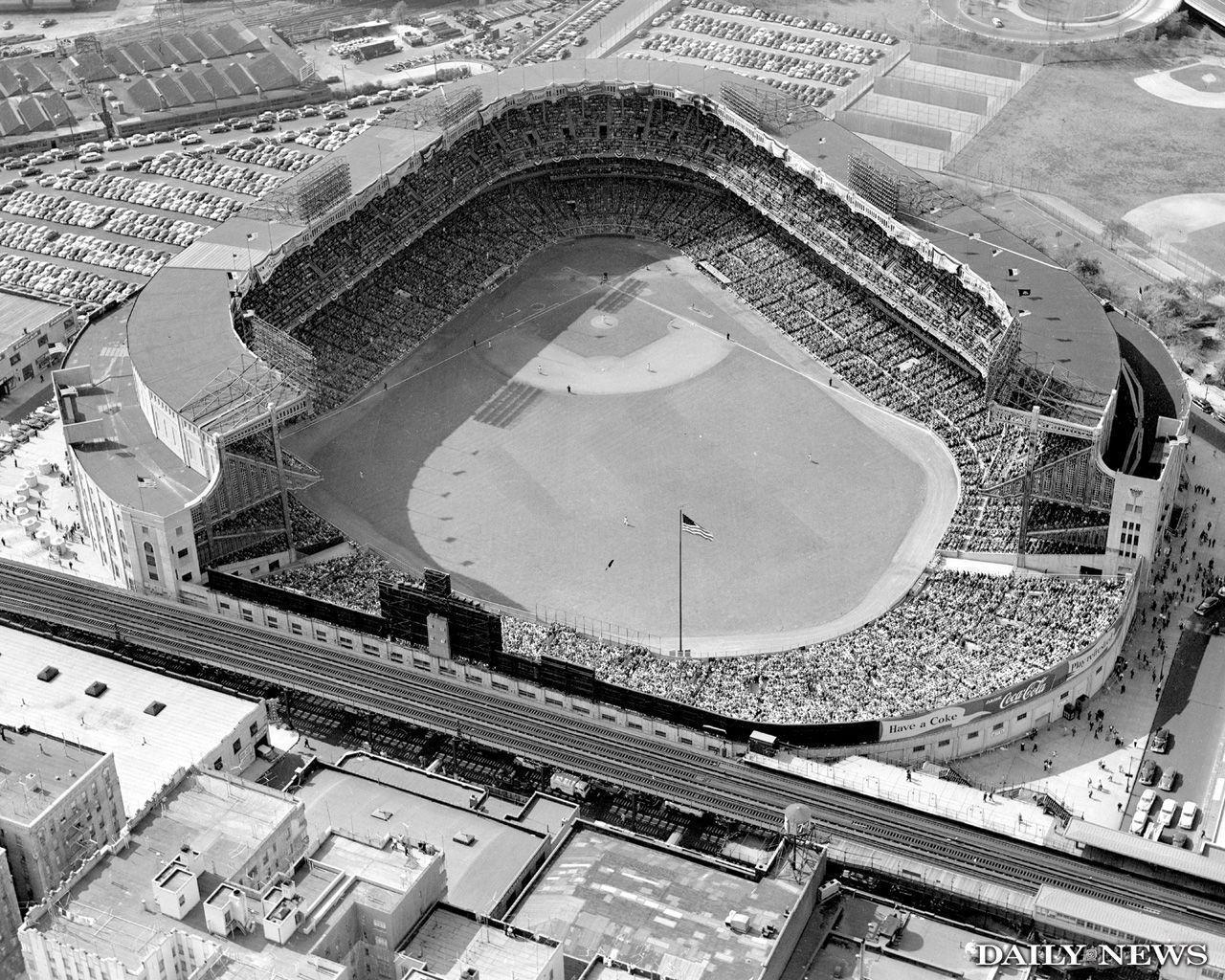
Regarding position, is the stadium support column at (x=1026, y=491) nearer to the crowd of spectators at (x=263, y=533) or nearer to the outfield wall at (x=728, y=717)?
the outfield wall at (x=728, y=717)

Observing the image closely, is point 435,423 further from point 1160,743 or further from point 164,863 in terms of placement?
point 1160,743

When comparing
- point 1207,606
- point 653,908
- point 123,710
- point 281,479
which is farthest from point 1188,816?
point 281,479

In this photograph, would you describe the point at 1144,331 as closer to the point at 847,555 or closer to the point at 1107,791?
the point at 847,555

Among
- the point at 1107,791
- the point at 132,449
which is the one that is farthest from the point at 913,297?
the point at 132,449

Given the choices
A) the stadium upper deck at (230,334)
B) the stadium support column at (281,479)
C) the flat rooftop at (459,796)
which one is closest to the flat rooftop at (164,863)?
the flat rooftop at (459,796)

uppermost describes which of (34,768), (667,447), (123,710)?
(34,768)
